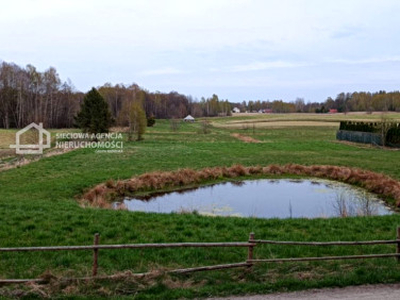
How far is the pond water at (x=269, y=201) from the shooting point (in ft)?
50.6

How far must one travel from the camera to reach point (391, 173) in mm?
21578

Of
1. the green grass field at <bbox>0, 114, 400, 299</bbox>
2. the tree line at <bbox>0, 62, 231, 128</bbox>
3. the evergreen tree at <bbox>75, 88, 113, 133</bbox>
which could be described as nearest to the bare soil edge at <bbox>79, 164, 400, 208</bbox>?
the green grass field at <bbox>0, 114, 400, 299</bbox>

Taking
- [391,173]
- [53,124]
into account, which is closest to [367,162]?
[391,173]

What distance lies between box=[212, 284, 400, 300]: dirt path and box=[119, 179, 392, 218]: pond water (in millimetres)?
7324

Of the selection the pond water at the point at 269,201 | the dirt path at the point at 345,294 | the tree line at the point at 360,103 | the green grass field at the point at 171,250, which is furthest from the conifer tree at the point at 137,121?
the tree line at the point at 360,103

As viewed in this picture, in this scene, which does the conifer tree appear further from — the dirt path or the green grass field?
the dirt path

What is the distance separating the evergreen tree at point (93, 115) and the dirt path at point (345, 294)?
39559 millimetres

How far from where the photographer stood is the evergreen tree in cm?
4325

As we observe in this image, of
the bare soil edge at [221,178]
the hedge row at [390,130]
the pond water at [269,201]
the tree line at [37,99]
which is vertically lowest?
the pond water at [269,201]

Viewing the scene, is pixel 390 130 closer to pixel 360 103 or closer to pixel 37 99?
pixel 37 99

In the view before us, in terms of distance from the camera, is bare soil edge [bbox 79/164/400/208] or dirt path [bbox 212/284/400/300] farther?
bare soil edge [bbox 79/164/400/208]

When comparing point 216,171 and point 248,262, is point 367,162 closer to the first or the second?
point 216,171

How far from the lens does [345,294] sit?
636 centimetres

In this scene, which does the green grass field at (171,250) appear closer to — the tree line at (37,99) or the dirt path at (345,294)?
the dirt path at (345,294)
